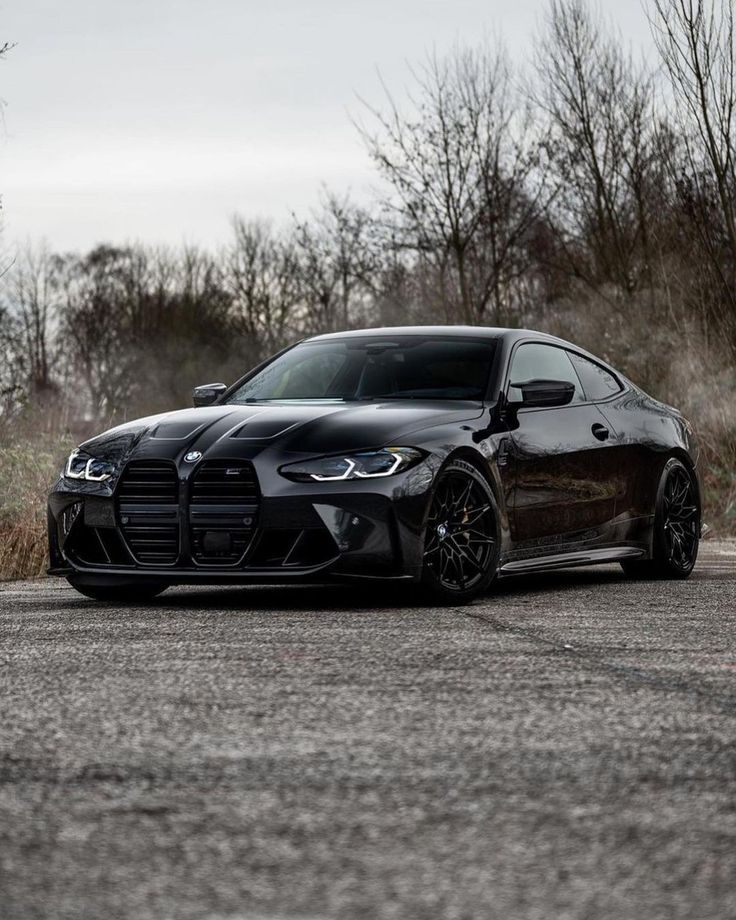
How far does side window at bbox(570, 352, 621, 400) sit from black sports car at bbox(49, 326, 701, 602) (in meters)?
0.02

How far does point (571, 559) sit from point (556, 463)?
0.53 meters

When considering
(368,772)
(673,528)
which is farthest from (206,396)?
(368,772)

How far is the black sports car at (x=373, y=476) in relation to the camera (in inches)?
286

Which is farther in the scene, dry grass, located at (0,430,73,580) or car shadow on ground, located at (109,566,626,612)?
dry grass, located at (0,430,73,580)

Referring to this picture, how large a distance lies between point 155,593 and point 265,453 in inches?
54.7

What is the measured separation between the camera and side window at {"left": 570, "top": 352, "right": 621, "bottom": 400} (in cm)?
926

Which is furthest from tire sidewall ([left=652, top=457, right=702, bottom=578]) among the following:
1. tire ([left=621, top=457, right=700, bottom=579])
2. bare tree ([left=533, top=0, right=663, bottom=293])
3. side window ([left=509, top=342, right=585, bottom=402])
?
bare tree ([left=533, top=0, right=663, bottom=293])

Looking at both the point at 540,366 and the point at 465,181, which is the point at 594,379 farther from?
the point at 465,181

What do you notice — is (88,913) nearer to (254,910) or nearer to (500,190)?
(254,910)

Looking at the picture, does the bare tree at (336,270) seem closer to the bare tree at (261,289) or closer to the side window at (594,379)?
the bare tree at (261,289)

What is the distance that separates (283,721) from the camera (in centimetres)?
427

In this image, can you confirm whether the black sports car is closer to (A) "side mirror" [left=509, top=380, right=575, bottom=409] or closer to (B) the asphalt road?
(A) "side mirror" [left=509, top=380, right=575, bottom=409]

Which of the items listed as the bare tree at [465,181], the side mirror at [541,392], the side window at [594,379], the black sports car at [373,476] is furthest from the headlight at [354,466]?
the bare tree at [465,181]

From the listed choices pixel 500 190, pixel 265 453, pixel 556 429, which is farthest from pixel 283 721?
pixel 500 190
